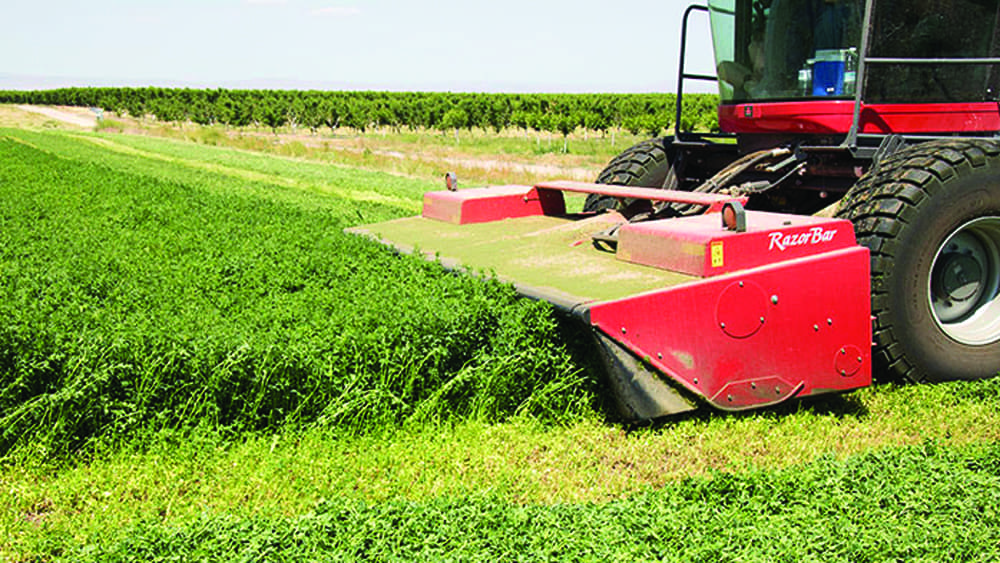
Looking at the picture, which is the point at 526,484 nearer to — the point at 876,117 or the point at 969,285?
the point at 969,285

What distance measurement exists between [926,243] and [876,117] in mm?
1199

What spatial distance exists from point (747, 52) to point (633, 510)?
4.08 meters

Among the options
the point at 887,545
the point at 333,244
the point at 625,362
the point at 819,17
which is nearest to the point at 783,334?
the point at 625,362

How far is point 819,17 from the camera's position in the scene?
5.43m

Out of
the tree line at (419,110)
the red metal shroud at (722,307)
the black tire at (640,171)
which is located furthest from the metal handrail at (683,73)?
the tree line at (419,110)

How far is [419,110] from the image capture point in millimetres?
51938

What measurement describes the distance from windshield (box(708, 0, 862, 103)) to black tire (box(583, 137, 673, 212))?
2.23 feet

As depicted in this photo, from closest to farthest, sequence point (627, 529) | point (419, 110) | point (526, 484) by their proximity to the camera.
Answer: point (627, 529) → point (526, 484) → point (419, 110)

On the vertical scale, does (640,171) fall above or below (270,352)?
above

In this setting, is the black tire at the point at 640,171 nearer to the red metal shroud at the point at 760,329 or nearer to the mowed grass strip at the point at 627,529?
the red metal shroud at the point at 760,329

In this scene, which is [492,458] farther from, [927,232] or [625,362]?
[927,232]

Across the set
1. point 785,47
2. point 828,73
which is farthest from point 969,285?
point 785,47

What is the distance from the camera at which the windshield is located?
5324mm

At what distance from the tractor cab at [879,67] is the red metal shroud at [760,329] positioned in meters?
1.52
